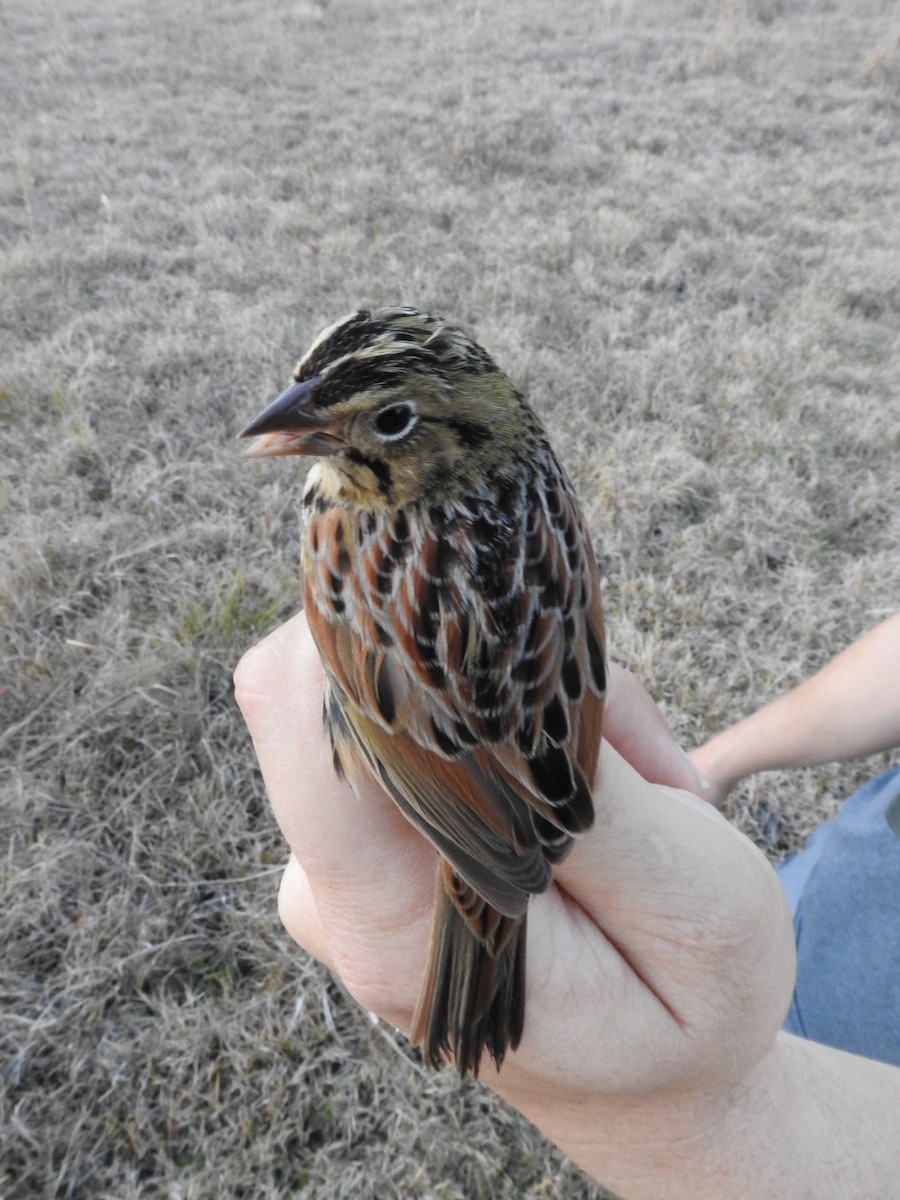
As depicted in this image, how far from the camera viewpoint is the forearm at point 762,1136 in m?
1.15

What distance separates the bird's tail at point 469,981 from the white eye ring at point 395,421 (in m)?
0.67

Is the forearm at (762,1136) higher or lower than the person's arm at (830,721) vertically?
higher

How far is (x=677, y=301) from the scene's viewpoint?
16.1 ft

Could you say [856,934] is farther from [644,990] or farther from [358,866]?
[358,866]

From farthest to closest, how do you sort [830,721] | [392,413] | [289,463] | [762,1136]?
[289,463], [830,721], [392,413], [762,1136]

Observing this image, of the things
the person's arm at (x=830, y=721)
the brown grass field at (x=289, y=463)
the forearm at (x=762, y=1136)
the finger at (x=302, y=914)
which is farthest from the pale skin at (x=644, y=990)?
the person's arm at (x=830, y=721)

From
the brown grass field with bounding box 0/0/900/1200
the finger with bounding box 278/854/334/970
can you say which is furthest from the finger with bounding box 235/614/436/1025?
the brown grass field with bounding box 0/0/900/1200

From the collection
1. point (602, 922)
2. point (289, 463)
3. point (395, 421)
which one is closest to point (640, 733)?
point (602, 922)

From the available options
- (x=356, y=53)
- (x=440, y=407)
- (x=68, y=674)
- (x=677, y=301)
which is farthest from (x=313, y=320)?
(x=356, y=53)

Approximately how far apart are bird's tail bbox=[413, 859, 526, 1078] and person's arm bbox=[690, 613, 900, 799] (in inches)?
51.8

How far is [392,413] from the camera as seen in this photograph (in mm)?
1270

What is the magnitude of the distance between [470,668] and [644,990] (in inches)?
20.4

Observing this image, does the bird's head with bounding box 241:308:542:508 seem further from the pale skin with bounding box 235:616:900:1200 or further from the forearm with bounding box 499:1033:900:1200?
the forearm with bounding box 499:1033:900:1200

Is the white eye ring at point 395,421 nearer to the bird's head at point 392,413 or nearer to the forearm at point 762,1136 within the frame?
the bird's head at point 392,413
